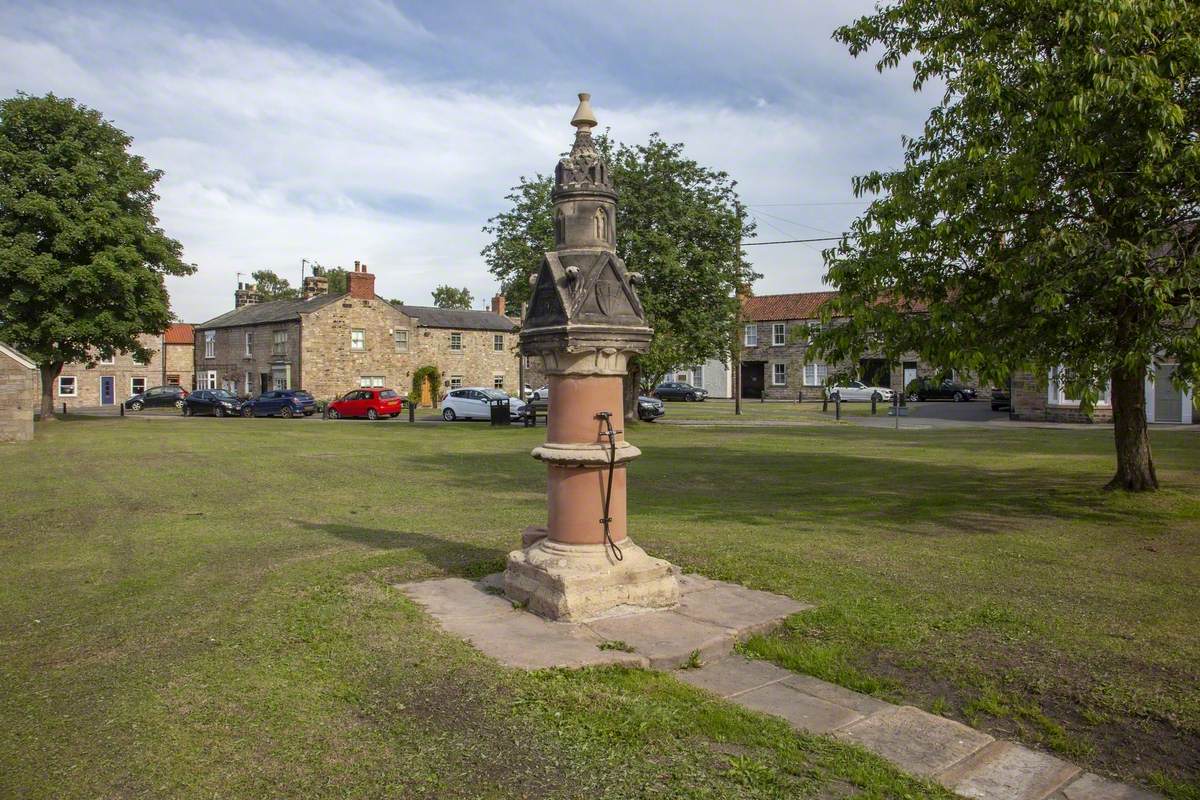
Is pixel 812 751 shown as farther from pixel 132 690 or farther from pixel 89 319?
pixel 89 319

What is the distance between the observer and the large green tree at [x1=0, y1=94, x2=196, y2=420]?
28.4 metres

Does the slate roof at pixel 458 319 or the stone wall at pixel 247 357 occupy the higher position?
the slate roof at pixel 458 319

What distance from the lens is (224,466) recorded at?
56.0 ft

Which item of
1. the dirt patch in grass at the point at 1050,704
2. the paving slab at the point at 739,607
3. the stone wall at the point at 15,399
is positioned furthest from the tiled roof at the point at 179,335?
the dirt patch in grass at the point at 1050,704

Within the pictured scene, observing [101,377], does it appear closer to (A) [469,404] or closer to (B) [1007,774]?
(A) [469,404]

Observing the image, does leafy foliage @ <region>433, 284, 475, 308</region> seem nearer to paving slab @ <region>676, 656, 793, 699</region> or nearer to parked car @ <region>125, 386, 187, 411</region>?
parked car @ <region>125, 386, 187, 411</region>

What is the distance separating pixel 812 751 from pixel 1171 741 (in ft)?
5.99

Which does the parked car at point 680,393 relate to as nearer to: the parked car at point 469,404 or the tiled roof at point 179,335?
the parked car at point 469,404

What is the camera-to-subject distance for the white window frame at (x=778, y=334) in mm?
60375

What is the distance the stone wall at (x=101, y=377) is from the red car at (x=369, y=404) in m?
24.2

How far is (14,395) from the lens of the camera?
22.9 meters

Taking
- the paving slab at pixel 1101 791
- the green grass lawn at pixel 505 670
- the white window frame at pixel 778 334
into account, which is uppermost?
the white window frame at pixel 778 334

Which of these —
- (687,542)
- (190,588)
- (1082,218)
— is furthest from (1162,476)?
(190,588)

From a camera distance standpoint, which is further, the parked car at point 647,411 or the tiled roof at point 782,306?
the tiled roof at point 782,306
